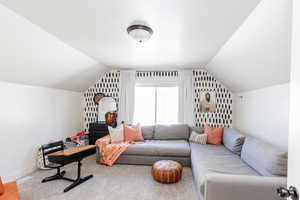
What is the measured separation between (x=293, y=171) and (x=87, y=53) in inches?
130

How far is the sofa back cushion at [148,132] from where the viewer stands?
4020 mm

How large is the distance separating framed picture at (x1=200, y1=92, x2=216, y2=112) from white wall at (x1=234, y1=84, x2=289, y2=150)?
0.65m

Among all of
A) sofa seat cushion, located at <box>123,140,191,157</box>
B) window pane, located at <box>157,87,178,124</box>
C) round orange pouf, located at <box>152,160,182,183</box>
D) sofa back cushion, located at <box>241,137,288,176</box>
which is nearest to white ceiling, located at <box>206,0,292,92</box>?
sofa back cushion, located at <box>241,137,288,176</box>

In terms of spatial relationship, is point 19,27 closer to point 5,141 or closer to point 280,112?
point 5,141

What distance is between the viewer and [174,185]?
8.07 ft

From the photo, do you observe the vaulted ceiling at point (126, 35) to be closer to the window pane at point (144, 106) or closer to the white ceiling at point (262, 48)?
the white ceiling at point (262, 48)

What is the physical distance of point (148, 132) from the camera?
4055mm

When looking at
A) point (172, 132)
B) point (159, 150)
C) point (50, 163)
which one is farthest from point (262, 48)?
point (50, 163)

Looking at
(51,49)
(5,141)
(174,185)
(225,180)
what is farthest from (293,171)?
(5,141)

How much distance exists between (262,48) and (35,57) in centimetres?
337

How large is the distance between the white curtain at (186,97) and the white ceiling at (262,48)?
1200 mm

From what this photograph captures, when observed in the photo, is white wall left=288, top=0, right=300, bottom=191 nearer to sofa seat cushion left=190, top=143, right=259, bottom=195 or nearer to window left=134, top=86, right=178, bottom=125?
sofa seat cushion left=190, top=143, right=259, bottom=195

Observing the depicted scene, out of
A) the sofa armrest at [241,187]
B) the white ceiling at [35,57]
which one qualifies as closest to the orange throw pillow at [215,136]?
the sofa armrest at [241,187]

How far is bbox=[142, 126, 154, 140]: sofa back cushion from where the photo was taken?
4020 millimetres
